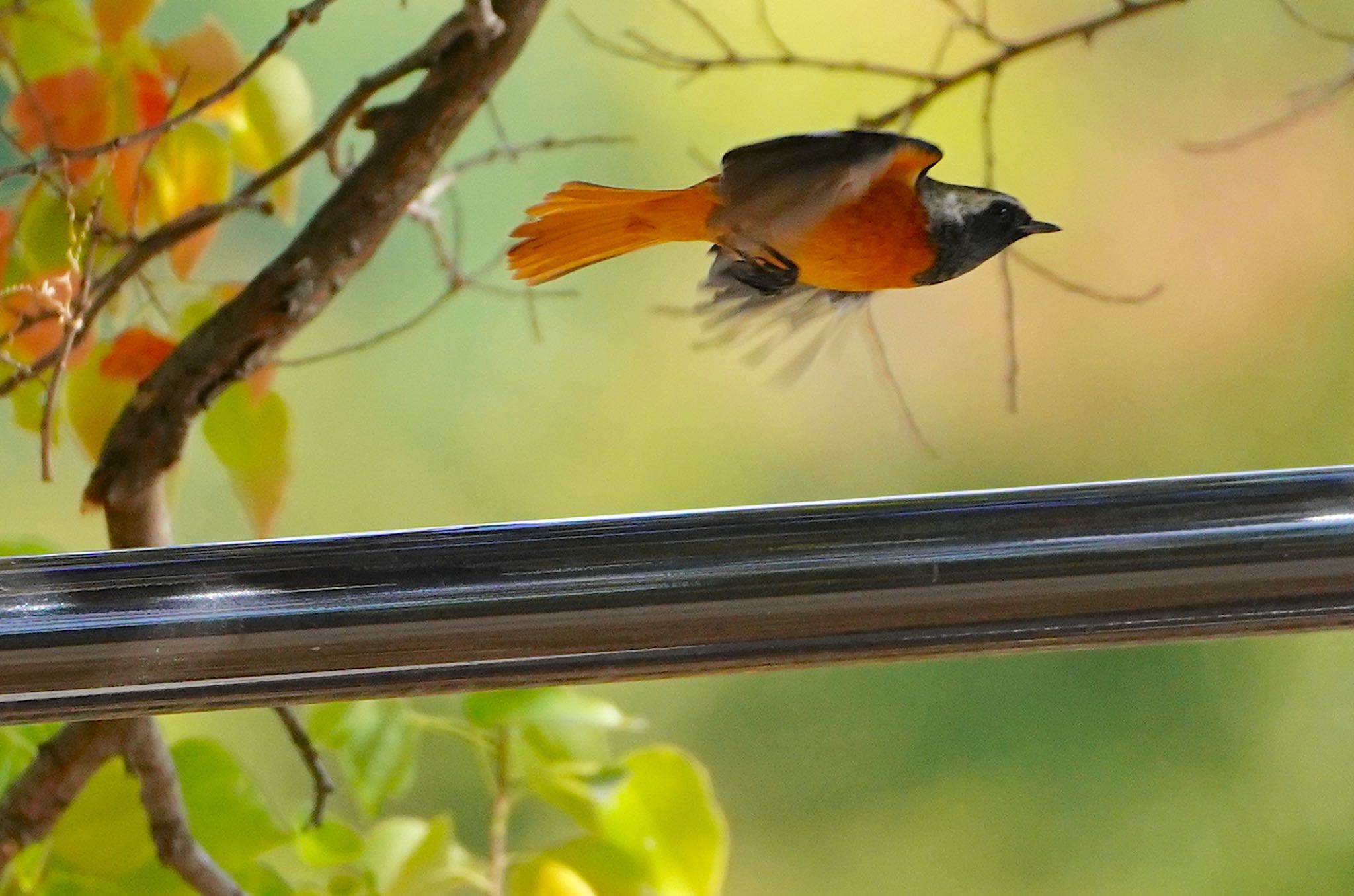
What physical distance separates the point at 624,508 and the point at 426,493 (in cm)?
14

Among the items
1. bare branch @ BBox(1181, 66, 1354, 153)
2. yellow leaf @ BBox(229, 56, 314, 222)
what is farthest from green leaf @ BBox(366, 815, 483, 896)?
bare branch @ BBox(1181, 66, 1354, 153)

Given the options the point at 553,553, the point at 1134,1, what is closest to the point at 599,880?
the point at 553,553

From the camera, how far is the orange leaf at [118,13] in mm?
603

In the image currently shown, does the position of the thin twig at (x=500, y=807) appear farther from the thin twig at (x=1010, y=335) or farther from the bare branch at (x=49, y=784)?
the thin twig at (x=1010, y=335)

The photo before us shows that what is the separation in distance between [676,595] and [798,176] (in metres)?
0.21

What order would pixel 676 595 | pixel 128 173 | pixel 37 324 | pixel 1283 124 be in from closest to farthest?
pixel 676 595 → pixel 37 324 → pixel 128 173 → pixel 1283 124

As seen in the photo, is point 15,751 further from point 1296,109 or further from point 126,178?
point 1296,109

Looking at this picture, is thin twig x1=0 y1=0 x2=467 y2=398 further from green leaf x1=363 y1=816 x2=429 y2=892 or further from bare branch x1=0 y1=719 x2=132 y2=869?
green leaf x1=363 y1=816 x2=429 y2=892

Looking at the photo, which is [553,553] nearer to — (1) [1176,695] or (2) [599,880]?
(2) [599,880]

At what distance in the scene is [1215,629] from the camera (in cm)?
25

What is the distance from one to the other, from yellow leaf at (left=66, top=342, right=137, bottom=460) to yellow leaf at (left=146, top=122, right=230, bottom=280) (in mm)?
69

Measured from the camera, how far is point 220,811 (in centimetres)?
62

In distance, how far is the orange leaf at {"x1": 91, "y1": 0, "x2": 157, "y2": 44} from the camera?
1.98 ft

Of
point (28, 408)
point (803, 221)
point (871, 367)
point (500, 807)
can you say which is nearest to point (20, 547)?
point (28, 408)
